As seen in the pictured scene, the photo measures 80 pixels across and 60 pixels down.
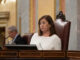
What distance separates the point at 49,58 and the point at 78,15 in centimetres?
307

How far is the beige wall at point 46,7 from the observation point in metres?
6.30

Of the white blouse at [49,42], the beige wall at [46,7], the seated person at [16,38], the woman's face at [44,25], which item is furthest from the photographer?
the beige wall at [46,7]


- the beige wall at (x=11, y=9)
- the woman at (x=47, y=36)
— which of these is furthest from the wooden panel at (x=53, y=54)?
the beige wall at (x=11, y=9)

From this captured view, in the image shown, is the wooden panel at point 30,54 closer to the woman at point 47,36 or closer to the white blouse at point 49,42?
the white blouse at point 49,42

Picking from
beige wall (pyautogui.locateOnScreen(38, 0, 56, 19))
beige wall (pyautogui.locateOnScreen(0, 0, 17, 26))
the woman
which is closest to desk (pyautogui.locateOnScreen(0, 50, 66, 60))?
the woman

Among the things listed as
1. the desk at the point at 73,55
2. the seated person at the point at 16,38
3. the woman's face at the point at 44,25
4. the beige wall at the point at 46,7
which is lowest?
the seated person at the point at 16,38

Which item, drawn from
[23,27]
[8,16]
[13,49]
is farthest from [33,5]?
[13,49]

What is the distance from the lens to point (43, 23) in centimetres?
325

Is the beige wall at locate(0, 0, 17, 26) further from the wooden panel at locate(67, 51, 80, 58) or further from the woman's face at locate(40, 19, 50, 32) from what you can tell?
the wooden panel at locate(67, 51, 80, 58)

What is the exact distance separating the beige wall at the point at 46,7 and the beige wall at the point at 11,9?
1.58 m

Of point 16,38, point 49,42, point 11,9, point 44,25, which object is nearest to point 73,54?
point 49,42

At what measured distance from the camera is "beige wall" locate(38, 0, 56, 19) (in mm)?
6303

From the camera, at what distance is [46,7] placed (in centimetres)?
671

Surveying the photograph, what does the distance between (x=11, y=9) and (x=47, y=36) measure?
5629 mm
